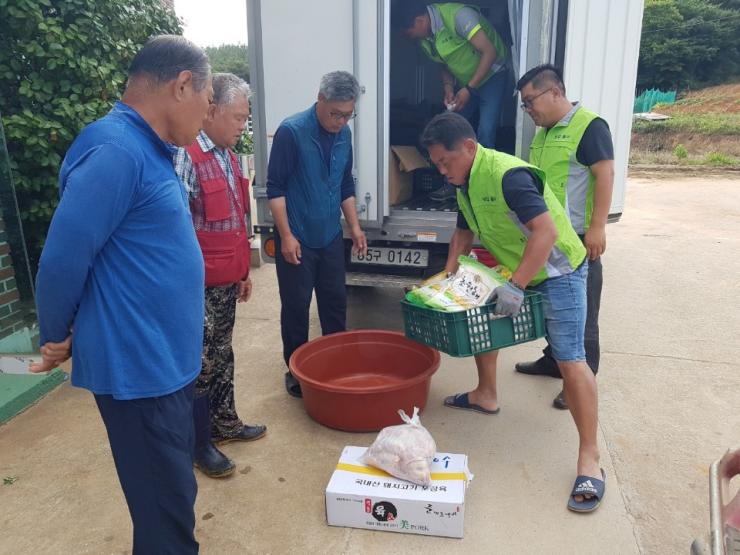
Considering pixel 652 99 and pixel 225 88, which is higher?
pixel 225 88

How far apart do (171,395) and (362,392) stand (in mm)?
1436

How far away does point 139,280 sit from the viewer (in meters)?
1.62

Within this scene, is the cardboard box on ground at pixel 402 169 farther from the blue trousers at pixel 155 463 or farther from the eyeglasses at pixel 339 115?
the blue trousers at pixel 155 463

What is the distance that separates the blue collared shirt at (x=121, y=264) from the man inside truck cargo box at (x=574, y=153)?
2.16m

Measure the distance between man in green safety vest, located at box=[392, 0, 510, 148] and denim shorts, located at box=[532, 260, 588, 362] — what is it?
8.11ft

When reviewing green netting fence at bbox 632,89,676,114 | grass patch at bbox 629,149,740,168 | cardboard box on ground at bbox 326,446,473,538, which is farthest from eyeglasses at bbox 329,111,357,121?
green netting fence at bbox 632,89,676,114

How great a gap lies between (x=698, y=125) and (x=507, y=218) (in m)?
27.8

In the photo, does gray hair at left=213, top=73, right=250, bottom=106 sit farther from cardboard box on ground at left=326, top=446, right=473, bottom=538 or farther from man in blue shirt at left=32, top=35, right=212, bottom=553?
cardboard box on ground at left=326, top=446, right=473, bottom=538

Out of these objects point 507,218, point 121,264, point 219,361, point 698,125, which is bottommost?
point 698,125

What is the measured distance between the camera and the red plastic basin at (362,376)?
3.12 metres

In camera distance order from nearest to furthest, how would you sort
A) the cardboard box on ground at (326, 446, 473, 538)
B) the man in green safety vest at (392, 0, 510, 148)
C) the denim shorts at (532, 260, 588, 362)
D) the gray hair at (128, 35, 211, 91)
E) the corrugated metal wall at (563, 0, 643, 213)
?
1. the gray hair at (128, 35, 211, 91)
2. the cardboard box on ground at (326, 446, 473, 538)
3. the denim shorts at (532, 260, 588, 362)
4. the corrugated metal wall at (563, 0, 643, 213)
5. the man in green safety vest at (392, 0, 510, 148)

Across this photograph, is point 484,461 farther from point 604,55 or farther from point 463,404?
point 604,55

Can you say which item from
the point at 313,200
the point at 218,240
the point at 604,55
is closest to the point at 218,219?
the point at 218,240

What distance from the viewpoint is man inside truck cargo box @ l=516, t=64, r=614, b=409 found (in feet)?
10.0
